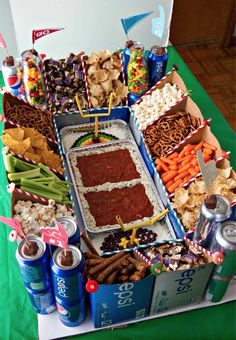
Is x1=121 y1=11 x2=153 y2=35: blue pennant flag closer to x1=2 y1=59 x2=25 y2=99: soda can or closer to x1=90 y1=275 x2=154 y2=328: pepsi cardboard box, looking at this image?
x1=2 y1=59 x2=25 y2=99: soda can

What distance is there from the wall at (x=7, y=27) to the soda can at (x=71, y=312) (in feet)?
8.01

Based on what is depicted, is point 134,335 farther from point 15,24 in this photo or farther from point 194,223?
point 15,24

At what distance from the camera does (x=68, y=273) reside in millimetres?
1298

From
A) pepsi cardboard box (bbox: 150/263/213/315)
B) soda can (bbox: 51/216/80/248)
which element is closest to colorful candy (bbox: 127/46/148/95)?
soda can (bbox: 51/216/80/248)

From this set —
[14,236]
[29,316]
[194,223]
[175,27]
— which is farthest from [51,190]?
[175,27]

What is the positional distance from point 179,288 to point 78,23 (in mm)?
2505

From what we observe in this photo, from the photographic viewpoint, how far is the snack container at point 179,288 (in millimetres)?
1459

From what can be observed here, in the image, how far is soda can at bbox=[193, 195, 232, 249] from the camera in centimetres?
149

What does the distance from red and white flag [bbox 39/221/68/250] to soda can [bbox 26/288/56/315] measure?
0.95 ft

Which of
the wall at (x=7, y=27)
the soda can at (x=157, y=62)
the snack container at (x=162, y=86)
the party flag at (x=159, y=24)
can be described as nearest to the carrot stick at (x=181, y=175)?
the snack container at (x=162, y=86)

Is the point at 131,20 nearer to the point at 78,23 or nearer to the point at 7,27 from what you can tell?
the point at 78,23

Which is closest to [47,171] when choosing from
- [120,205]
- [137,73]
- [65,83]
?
[120,205]

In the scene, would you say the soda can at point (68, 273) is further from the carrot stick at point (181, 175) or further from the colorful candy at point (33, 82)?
the colorful candy at point (33, 82)

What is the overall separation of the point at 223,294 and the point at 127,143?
113cm
